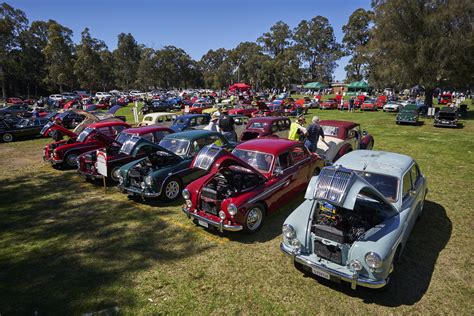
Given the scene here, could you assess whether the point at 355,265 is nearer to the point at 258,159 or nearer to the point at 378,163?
the point at 378,163

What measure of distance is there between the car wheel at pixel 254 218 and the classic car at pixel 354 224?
1.16 m

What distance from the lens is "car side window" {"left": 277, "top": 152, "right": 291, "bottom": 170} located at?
681cm

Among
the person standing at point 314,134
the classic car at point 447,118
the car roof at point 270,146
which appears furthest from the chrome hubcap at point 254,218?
the classic car at point 447,118

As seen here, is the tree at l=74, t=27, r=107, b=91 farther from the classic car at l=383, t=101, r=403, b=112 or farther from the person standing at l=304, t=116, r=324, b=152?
the person standing at l=304, t=116, r=324, b=152

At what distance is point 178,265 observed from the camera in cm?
517

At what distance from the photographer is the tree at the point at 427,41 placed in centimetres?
2238

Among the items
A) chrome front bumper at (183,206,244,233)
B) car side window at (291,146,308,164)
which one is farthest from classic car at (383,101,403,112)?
chrome front bumper at (183,206,244,233)

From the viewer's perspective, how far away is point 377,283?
12.8ft

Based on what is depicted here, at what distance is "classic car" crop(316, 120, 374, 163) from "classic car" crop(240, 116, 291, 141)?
2210mm

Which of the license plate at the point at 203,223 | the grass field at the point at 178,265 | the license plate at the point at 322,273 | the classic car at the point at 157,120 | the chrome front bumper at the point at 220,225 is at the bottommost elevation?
the grass field at the point at 178,265

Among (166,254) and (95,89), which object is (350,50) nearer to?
(95,89)

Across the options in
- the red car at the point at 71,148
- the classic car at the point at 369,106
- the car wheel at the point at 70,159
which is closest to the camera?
the red car at the point at 71,148

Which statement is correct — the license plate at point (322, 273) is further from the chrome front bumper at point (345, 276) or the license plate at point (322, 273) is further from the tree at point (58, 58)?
the tree at point (58, 58)

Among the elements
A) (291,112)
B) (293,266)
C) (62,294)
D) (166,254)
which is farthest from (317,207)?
(291,112)
